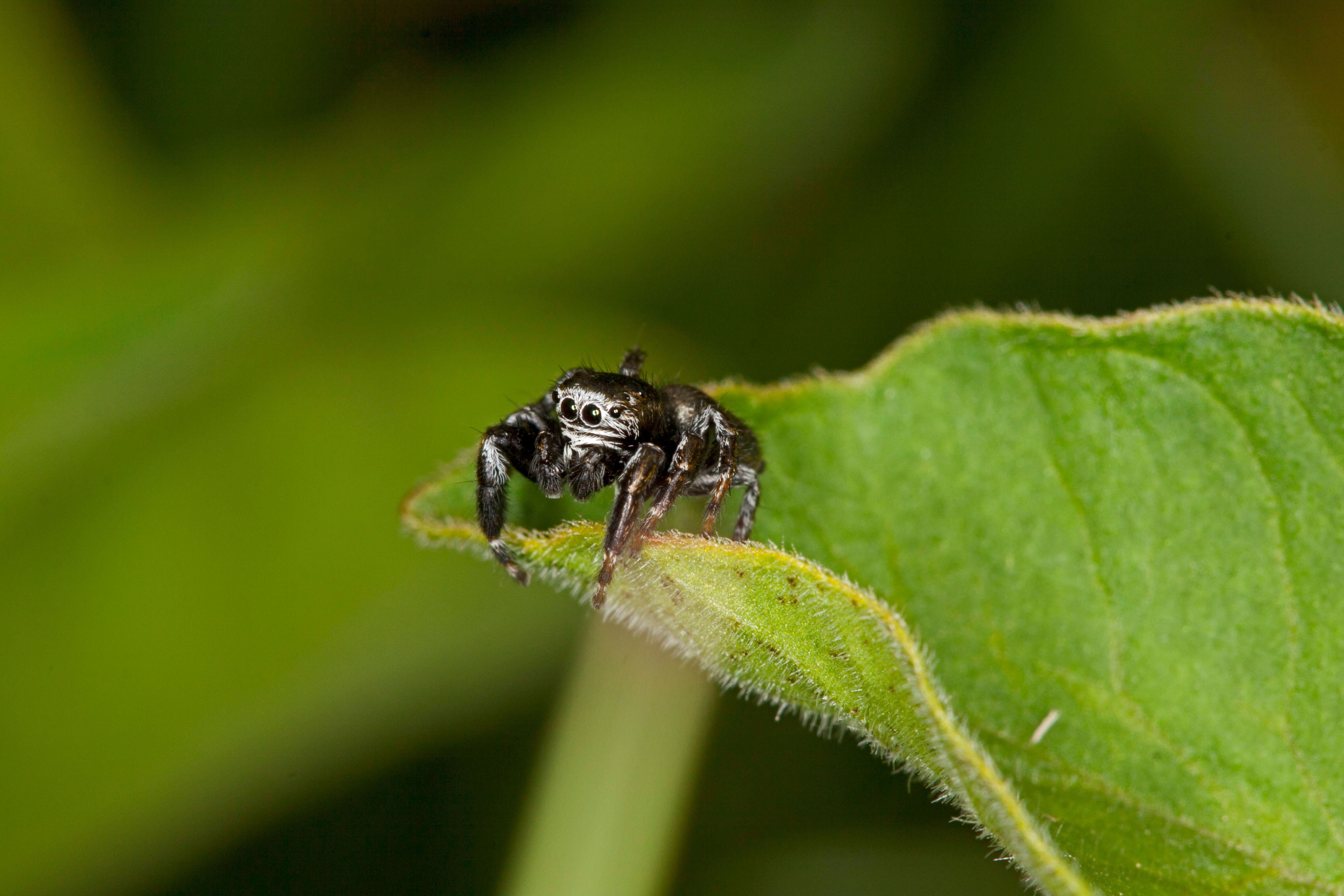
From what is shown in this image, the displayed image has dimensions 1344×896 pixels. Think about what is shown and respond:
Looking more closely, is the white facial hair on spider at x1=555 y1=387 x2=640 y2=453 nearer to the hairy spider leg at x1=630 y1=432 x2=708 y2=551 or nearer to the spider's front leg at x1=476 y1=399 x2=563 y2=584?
the spider's front leg at x1=476 y1=399 x2=563 y2=584

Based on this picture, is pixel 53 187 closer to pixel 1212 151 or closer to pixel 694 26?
pixel 694 26

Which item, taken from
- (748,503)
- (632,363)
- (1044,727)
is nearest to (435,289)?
(632,363)

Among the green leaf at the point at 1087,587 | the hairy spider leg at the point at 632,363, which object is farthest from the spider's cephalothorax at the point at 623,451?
the hairy spider leg at the point at 632,363

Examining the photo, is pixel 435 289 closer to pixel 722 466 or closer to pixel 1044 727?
pixel 722 466

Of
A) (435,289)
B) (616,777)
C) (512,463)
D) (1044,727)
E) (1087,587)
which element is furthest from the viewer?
(435,289)

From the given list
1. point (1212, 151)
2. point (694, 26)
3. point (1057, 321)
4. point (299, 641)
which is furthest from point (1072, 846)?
point (694, 26)

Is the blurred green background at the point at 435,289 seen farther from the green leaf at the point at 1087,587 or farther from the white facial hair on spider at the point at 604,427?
the green leaf at the point at 1087,587
